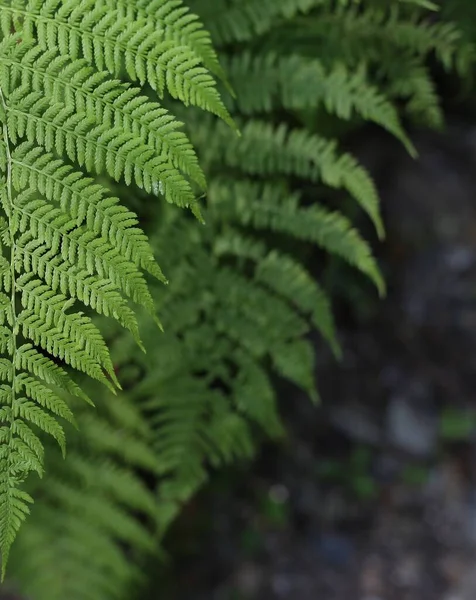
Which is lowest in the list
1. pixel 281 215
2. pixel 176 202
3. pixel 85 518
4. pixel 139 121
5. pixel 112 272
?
pixel 85 518

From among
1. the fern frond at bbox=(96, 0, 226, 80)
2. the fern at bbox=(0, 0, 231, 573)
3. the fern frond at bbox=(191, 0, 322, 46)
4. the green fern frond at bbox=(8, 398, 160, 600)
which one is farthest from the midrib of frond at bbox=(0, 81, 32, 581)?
the green fern frond at bbox=(8, 398, 160, 600)

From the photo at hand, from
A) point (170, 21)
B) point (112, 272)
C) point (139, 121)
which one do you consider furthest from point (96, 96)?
point (112, 272)

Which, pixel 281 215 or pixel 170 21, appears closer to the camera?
pixel 170 21

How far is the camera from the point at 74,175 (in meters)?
1.20

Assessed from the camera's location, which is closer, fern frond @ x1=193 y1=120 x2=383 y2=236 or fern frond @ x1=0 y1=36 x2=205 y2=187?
fern frond @ x1=0 y1=36 x2=205 y2=187

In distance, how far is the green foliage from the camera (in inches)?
46.9

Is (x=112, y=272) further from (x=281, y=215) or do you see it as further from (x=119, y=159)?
(x=281, y=215)

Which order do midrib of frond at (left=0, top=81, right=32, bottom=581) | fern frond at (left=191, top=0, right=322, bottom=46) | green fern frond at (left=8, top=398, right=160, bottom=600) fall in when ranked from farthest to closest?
green fern frond at (left=8, top=398, right=160, bottom=600) → fern frond at (left=191, top=0, right=322, bottom=46) → midrib of frond at (left=0, top=81, right=32, bottom=581)

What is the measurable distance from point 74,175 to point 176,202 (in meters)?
0.20

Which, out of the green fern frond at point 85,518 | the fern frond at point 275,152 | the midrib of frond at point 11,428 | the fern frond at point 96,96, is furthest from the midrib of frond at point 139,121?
the green fern frond at point 85,518

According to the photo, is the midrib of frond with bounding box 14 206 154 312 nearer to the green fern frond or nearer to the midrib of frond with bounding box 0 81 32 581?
the midrib of frond with bounding box 0 81 32 581

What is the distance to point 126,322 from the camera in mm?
1197

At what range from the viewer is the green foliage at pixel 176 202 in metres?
1.19

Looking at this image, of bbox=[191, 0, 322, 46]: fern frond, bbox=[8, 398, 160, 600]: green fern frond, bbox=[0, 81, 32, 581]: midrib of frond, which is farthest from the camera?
bbox=[8, 398, 160, 600]: green fern frond
